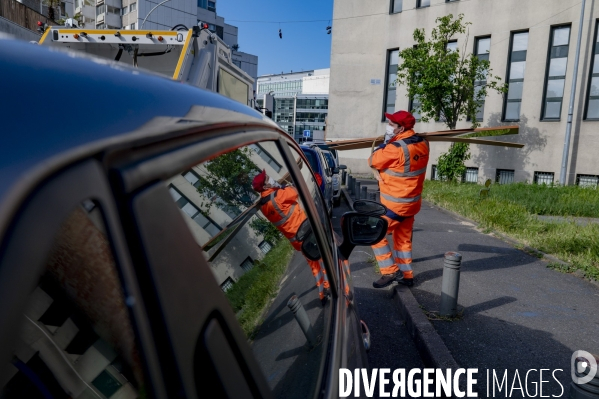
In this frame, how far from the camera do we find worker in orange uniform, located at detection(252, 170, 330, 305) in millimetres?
1471

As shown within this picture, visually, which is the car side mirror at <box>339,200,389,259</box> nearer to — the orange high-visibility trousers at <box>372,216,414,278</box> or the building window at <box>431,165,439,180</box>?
the orange high-visibility trousers at <box>372,216,414,278</box>

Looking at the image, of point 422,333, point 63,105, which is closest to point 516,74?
point 422,333

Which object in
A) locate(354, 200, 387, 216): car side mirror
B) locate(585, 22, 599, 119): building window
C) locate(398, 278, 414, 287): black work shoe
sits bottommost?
locate(398, 278, 414, 287): black work shoe

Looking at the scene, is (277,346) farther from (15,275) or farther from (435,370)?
(435,370)

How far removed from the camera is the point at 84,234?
2.06ft

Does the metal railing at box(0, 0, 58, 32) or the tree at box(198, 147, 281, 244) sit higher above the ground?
the metal railing at box(0, 0, 58, 32)

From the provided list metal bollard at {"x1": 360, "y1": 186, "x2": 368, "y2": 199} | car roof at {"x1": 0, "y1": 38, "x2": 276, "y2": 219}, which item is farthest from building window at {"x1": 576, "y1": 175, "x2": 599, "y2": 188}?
car roof at {"x1": 0, "y1": 38, "x2": 276, "y2": 219}

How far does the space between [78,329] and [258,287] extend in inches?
25.7

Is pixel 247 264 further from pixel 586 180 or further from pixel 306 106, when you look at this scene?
pixel 306 106

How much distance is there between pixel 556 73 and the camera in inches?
798

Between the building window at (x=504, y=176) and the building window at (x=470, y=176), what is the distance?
39.1 inches

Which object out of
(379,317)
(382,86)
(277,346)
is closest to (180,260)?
(277,346)

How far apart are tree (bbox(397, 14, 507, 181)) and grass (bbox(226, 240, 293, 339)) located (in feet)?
66.7

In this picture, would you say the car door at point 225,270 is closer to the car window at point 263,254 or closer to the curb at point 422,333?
the car window at point 263,254
